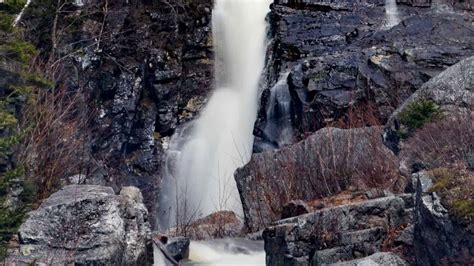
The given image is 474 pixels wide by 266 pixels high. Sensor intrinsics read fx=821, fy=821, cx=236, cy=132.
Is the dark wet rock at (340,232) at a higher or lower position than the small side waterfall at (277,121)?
lower

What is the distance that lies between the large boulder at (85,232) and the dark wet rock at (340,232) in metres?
2.07

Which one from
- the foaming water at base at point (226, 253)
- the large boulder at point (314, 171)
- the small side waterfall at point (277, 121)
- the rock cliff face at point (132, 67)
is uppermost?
the rock cliff face at point (132, 67)

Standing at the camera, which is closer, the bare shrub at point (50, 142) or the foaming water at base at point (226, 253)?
the foaming water at base at point (226, 253)

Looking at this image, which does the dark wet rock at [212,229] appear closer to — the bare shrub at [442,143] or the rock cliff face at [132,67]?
the bare shrub at [442,143]

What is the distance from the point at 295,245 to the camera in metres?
10.3

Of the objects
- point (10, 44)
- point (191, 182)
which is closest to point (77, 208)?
point (10, 44)

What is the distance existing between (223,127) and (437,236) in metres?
15.7

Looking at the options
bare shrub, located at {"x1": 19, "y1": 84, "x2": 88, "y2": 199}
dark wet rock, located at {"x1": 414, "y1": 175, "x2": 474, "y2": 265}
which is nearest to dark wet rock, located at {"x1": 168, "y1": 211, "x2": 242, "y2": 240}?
bare shrub, located at {"x1": 19, "y1": 84, "x2": 88, "y2": 199}

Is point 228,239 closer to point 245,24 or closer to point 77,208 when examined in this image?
point 77,208

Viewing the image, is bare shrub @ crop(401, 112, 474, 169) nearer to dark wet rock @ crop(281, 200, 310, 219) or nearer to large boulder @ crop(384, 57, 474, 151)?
large boulder @ crop(384, 57, 474, 151)

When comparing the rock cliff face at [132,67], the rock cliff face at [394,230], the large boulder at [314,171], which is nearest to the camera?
the rock cliff face at [394,230]

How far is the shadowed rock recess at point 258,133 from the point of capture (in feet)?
32.0

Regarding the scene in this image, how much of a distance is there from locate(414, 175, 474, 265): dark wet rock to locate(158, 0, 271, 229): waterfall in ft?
39.3

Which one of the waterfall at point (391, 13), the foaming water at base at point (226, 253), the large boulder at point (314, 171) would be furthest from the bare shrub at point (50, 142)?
A: the waterfall at point (391, 13)
